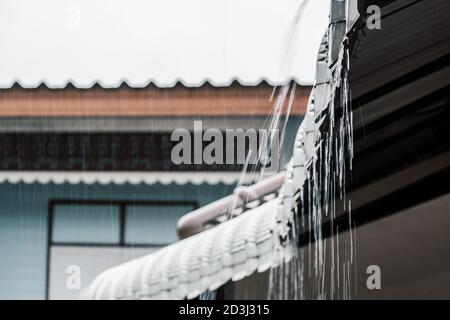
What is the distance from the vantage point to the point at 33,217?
78.5 inches

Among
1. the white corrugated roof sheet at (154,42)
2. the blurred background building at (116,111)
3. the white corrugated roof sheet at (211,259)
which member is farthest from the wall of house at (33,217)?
the white corrugated roof sheet at (154,42)

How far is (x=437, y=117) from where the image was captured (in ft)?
5.33

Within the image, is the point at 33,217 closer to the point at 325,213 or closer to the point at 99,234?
the point at 99,234

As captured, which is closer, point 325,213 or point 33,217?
point 325,213

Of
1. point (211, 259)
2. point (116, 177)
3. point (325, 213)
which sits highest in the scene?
point (116, 177)

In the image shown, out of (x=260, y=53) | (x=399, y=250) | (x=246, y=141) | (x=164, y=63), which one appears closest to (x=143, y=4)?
(x=164, y=63)

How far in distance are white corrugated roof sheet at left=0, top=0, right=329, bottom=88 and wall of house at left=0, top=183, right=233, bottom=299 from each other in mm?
351

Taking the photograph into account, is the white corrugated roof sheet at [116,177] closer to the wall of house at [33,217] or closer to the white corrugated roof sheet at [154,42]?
the wall of house at [33,217]

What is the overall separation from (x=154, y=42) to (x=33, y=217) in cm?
73

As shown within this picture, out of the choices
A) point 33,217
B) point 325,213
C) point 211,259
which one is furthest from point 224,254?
point 33,217

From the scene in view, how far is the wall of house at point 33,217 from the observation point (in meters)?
1.95

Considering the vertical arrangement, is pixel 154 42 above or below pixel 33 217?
above

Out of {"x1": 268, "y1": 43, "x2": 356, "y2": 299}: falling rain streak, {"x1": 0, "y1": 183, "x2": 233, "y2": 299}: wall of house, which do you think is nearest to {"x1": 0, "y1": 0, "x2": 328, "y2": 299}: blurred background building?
{"x1": 0, "y1": 183, "x2": 233, "y2": 299}: wall of house
